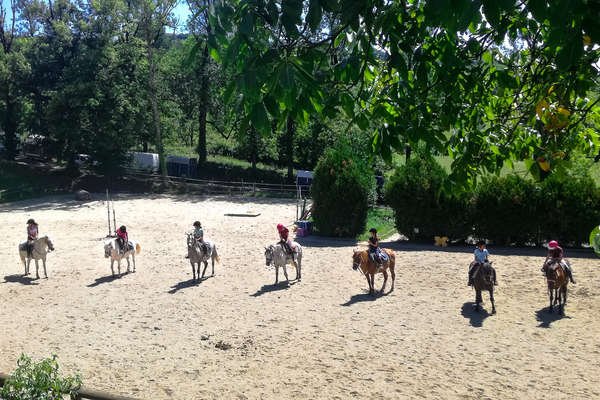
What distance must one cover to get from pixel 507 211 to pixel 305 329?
1143 centimetres

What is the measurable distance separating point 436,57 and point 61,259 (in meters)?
18.4

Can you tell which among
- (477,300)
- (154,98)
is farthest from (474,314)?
(154,98)

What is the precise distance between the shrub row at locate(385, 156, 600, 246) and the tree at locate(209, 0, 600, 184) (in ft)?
42.9

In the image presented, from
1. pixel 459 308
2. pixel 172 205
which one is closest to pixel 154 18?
pixel 172 205

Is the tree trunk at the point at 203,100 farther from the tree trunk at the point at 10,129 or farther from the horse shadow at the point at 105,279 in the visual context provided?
the horse shadow at the point at 105,279

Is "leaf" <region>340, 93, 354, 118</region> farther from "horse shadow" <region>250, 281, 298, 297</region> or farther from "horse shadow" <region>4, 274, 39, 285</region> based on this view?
"horse shadow" <region>4, 274, 39, 285</region>

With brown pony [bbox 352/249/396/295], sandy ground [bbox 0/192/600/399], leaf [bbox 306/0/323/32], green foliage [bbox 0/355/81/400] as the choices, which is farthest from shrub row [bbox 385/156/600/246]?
leaf [bbox 306/0/323/32]

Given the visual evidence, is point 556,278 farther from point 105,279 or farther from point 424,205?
point 105,279

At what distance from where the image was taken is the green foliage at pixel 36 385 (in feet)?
24.0

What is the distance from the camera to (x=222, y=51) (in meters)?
4.24

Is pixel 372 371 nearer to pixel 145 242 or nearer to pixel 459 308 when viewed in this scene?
pixel 459 308

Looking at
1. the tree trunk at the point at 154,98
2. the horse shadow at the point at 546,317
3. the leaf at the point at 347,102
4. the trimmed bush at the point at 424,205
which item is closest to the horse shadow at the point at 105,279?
the trimmed bush at the point at 424,205

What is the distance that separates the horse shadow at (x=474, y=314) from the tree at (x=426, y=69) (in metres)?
7.46

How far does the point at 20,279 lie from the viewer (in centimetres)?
1791
